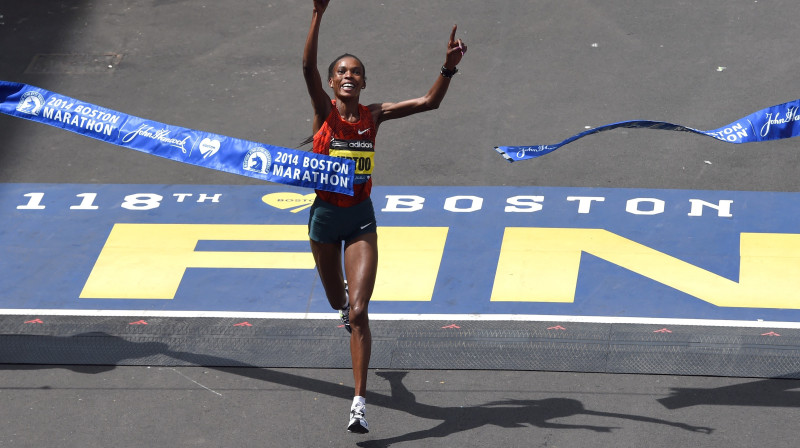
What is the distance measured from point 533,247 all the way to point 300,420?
329cm

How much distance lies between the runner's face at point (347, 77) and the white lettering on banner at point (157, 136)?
1.35 m

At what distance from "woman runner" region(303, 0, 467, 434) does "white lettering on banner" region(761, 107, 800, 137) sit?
8.05ft

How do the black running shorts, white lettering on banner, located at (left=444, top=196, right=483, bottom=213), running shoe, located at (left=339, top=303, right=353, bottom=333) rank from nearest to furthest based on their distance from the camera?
the black running shorts, running shoe, located at (left=339, top=303, right=353, bottom=333), white lettering on banner, located at (left=444, top=196, right=483, bottom=213)

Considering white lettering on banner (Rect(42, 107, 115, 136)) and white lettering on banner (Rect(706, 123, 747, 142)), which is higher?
white lettering on banner (Rect(706, 123, 747, 142))

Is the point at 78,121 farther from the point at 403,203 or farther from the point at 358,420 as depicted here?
the point at 403,203

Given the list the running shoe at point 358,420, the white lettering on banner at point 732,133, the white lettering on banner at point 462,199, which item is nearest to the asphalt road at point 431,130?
the running shoe at point 358,420

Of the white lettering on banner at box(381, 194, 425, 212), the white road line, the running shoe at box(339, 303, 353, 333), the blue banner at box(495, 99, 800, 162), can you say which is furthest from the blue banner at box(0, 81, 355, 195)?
the white lettering on banner at box(381, 194, 425, 212)

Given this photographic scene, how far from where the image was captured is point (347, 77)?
7.88 meters

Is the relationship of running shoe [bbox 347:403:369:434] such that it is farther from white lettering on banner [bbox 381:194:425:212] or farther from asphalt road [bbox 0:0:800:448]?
white lettering on banner [bbox 381:194:425:212]

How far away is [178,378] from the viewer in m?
8.63

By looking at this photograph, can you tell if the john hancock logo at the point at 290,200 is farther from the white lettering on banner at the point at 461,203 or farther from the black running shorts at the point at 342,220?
the black running shorts at the point at 342,220

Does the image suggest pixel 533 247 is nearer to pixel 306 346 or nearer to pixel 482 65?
pixel 306 346

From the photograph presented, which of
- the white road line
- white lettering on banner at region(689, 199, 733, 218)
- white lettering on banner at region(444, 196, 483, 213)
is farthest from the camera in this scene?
white lettering on banner at region(444, 196, 483, 213)

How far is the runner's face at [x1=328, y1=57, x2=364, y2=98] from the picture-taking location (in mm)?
7879
